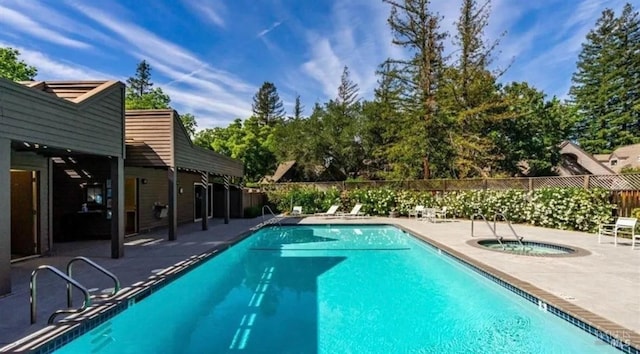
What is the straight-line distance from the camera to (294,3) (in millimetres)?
15578

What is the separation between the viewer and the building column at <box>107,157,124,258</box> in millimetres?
7504

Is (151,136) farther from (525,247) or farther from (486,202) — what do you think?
(486,202)

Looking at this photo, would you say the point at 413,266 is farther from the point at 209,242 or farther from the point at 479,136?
the point at 479,136

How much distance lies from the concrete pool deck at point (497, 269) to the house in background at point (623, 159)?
2305cm

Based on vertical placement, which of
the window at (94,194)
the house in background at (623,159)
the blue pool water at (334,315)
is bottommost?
the blue pool water at (334,315)

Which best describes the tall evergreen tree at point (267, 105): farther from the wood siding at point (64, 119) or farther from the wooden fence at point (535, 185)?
the wood siding at point (64, 119)

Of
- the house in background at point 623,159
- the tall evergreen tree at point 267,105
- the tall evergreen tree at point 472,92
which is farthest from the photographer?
the tall evergreen tree at point 267,105

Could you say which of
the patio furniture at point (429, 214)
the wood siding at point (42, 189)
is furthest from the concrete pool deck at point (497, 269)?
the patio furniture at point (429, 214)

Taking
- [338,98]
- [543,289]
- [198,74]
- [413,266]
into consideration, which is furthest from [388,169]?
[543,289]

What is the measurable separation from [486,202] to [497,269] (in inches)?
368

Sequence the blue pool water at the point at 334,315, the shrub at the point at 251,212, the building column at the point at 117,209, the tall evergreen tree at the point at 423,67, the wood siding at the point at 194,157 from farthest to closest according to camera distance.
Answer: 1. the tall evergreen tree at the point at 423,67
2. the shrub at the point at 251,212
3. the wood siding at the point at 194,157
4. the building column at the point at 117,209
5. the blue pool water at the point at 334,315

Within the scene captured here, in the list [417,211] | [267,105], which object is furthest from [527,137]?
[267,105]

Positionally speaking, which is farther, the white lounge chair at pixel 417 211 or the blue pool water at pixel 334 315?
the white lounge chair at pixel 417 211

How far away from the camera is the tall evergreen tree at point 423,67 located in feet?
71.5
